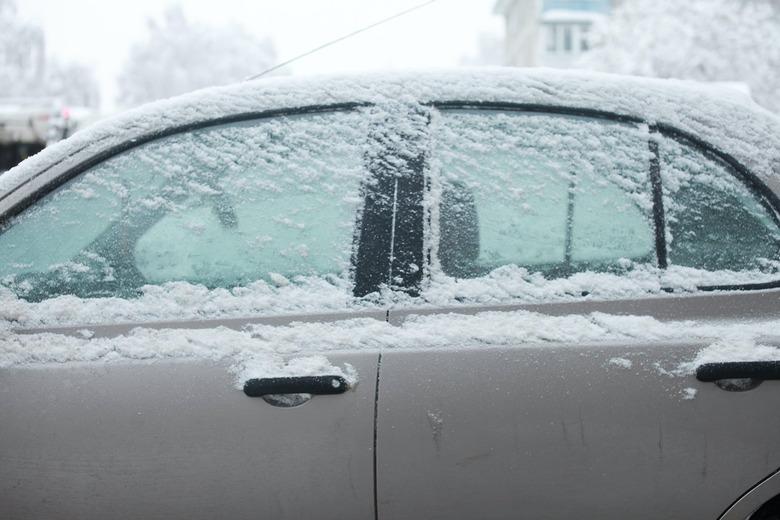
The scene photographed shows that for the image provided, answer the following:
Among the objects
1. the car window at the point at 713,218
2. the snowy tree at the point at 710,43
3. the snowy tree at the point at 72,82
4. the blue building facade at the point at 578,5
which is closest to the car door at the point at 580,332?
the car window at the point at 713,218

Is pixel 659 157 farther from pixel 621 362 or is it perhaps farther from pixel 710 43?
pixel 710 43

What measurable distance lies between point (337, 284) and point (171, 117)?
2.07ft

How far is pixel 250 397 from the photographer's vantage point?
1642 mm

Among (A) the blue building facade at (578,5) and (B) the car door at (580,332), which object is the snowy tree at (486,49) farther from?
(B) the car door at (580,332)

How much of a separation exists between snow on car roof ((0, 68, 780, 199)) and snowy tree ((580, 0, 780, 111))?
28017 mm

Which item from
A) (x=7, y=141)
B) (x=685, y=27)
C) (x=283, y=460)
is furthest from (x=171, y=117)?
(x=685, y=27)

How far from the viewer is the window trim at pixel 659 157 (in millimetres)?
1710

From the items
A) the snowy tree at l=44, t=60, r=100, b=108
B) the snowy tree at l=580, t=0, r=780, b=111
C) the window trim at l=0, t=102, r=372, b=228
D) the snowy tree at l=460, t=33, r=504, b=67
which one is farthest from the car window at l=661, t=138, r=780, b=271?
the snowy tree at l=460, t=33, r=504, b=67

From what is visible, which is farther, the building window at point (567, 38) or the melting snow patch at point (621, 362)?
the building window at point (567, 38)

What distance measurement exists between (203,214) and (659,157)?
43.4 inches

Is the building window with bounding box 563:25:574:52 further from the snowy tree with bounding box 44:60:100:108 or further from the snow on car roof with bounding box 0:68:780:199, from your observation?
the snow on car roof with bounding box 0:68:780:199

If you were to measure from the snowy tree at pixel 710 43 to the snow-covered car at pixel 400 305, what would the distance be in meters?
28.2

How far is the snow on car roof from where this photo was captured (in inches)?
71.2

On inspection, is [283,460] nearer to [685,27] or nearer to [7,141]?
[7,141]
